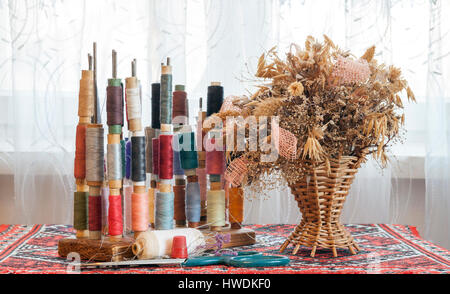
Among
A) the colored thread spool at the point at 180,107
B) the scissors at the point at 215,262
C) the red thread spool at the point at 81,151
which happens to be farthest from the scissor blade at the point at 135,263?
the colored thread spool at the point at 180,107

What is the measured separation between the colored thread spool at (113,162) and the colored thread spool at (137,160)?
0.10ft

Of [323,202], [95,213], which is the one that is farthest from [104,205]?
[323,202]

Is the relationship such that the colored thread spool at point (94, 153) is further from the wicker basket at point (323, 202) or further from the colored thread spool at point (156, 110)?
the wicker basket at point (323, 202)

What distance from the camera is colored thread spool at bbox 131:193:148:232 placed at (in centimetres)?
96

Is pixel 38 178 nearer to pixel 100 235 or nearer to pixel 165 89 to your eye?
pixel 100 235

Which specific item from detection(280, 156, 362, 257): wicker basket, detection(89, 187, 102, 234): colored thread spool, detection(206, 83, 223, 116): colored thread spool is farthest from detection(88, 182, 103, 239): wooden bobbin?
detection(280, 156, 362, 257): wicker basket

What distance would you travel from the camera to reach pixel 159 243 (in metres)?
0.91

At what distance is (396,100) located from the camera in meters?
0.96

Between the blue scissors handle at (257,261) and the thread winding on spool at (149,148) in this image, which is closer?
the blue scissors handle at (257,261)

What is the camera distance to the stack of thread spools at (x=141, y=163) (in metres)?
0.96

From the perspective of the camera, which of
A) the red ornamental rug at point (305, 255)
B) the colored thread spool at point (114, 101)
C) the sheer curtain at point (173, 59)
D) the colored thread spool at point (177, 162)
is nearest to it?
the red ornamental rug at point (305, 255)

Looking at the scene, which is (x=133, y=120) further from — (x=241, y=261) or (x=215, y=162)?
(x=241, y=261)
